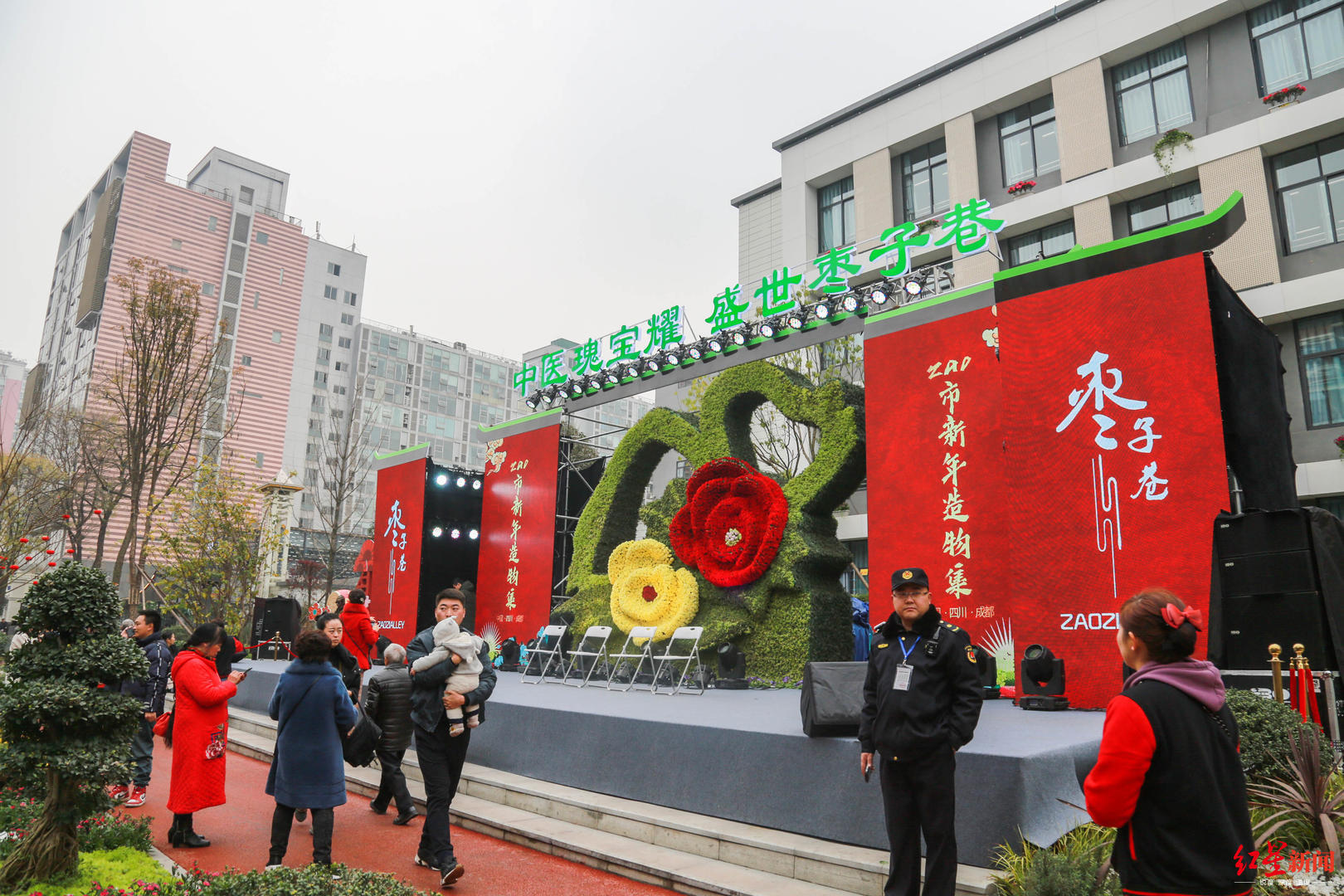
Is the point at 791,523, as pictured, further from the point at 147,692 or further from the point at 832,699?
the point at 147,692

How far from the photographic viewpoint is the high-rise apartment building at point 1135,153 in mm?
12664

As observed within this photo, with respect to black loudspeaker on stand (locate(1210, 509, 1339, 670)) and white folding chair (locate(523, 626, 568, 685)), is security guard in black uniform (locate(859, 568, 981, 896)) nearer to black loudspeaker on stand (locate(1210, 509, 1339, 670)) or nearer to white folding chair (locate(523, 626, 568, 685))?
black loudspeaker on stand (locate(1210, 509, 1339, 670))

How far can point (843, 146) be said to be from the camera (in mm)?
19422

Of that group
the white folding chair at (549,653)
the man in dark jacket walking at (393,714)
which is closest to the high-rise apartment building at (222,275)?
the white folding chair at (549,653)

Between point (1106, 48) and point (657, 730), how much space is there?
15.4 m

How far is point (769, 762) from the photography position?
16.7 ft

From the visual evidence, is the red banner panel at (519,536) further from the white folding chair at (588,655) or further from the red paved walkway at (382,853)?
the red paved walkway at (382,853)

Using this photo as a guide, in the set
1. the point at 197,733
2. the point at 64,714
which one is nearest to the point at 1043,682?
the point at 197,733

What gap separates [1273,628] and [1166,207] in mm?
11510

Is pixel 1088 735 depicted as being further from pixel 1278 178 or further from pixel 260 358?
pixel 260 358

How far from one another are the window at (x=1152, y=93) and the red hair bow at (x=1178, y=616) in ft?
51.0

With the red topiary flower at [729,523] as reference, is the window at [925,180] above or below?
above

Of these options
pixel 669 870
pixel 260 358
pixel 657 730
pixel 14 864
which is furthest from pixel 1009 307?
pixel 260 358

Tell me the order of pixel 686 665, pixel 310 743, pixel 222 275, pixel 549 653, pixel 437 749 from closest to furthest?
1. pixel 310 743
2. pixel 437 749
3. pixel 686 665
4. pixel 549 653
5. pixel 222 275
